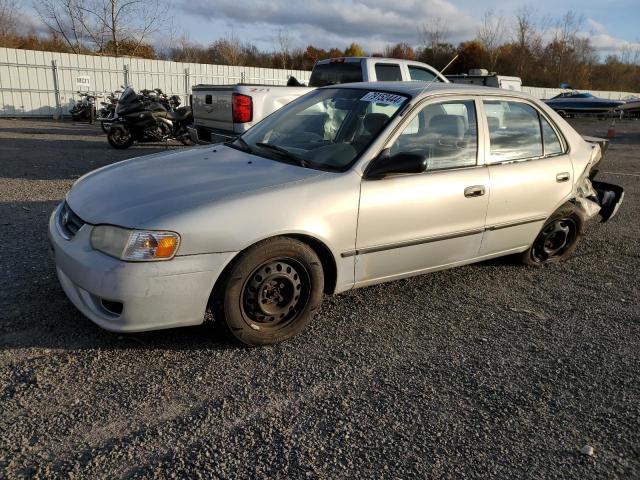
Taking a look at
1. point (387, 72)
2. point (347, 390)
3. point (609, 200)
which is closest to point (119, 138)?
point (387, 72)

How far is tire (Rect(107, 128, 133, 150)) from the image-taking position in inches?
443

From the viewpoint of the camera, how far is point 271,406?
257cm

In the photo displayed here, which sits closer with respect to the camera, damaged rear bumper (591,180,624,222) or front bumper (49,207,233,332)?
front bumper (49,207,233,332)

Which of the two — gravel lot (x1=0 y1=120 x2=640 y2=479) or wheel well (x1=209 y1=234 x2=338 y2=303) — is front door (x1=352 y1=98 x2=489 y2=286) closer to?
wheel well (x1=209 y1=234 x2=338 y2=303)

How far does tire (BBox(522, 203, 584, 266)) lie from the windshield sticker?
6.27 feet

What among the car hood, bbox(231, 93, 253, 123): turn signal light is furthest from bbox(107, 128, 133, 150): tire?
the car hood

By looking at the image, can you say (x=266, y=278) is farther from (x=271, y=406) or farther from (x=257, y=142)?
(x=257, y=142)

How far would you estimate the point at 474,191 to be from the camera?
3812 mm

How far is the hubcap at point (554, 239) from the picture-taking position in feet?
15.5

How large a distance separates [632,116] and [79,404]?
1553 inches

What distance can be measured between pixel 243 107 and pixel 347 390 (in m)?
5.61

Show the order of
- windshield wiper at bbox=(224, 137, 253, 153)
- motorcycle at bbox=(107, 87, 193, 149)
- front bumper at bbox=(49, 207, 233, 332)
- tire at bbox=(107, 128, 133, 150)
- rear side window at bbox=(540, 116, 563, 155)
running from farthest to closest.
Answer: tire at bbox=(107, 128, 133, 150), motorcycle at bbox=(107, 87, 193, 149), rear side window at bbox=(540, 116, 563, 155), windshield wiper at bbox=(224, 137, 253, 153), front bumper at bbox=(49, 207, 233, 332)

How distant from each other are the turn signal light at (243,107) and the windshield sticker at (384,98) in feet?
12.6

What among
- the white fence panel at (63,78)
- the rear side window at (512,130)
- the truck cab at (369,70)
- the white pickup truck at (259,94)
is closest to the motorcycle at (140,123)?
the white pickup truck at (259,94)
